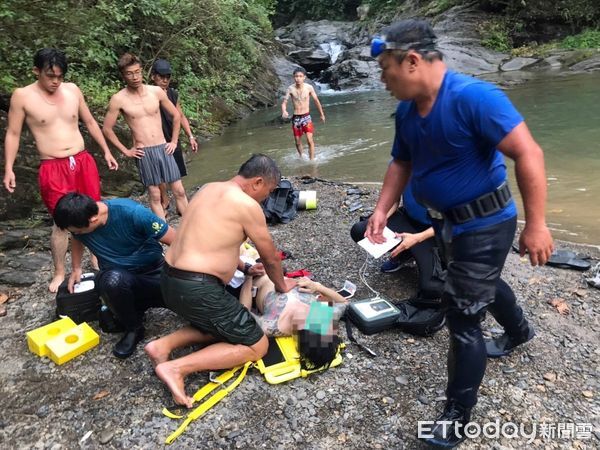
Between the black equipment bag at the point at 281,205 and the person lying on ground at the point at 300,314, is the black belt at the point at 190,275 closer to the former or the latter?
the person lying on ground at the point at 300,314

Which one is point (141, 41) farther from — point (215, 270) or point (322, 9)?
point (322, 9)

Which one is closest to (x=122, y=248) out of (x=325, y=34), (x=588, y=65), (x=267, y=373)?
(x=267, y=373)

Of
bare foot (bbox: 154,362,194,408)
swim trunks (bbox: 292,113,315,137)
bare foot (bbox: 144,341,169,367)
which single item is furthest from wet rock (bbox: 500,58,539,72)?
bare foot (bbox: 154,362,194,408)

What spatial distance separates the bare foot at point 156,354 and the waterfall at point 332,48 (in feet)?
84.0

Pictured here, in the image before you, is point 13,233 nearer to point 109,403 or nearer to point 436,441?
point 109,403

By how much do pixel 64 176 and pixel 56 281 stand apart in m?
0.99

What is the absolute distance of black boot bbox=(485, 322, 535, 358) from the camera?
9.89 feet

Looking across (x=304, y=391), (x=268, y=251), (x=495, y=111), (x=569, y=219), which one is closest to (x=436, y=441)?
(x=304, y=391)

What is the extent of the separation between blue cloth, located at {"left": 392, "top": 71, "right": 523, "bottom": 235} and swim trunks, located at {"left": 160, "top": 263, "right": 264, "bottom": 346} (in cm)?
136

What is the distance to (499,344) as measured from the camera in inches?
122

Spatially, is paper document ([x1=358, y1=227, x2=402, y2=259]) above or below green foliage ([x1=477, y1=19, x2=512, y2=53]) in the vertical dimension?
below

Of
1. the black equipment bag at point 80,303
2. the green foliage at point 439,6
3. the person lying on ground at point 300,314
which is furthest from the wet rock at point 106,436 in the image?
the green foliage at point 439,6

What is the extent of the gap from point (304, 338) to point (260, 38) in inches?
814

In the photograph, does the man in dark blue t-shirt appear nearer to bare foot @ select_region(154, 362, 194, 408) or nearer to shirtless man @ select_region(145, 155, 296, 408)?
shirtless man @ select_region(145, 155, 296, 408)
